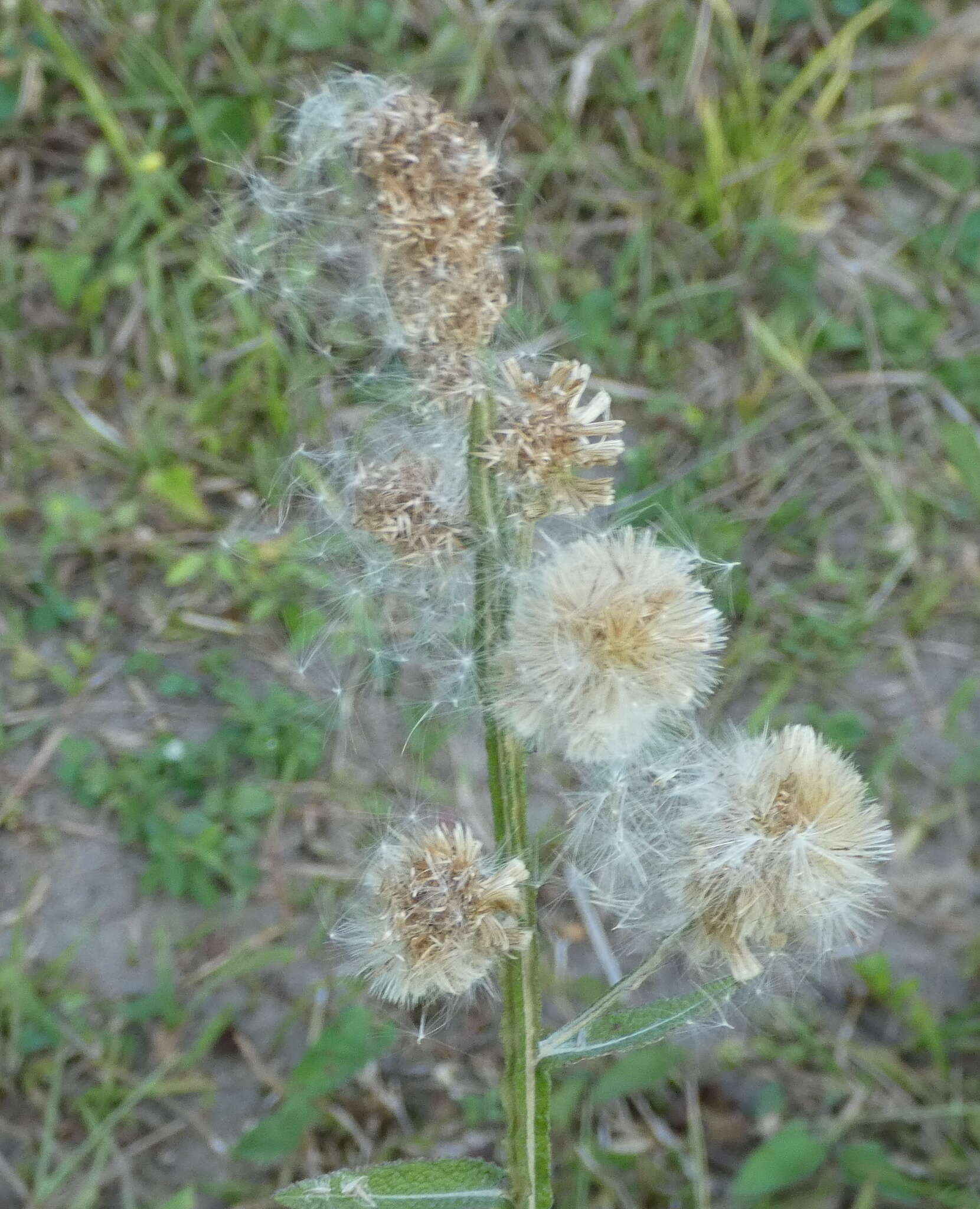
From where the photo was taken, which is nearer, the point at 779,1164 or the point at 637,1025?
the point at 637,1025

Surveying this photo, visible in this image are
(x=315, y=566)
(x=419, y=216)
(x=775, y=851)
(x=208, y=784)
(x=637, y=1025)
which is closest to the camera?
(x=419, y=216)

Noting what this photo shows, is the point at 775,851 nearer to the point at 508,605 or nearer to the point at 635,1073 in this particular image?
the point at 508,605

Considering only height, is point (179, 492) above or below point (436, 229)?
below

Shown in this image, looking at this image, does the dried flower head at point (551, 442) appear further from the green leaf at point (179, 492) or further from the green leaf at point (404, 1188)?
the green leaf at point (179, 492)

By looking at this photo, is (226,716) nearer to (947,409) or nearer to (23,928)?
(23,928)


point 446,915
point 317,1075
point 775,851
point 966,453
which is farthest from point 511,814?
point 966,453

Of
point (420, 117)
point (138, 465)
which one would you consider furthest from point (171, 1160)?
point (420, 117)

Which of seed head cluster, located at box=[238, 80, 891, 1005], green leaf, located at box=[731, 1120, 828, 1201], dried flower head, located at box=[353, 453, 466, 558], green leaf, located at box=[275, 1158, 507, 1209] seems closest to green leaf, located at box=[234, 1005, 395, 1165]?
green leaf, located at box=[731, 1120, 828, 1201]
